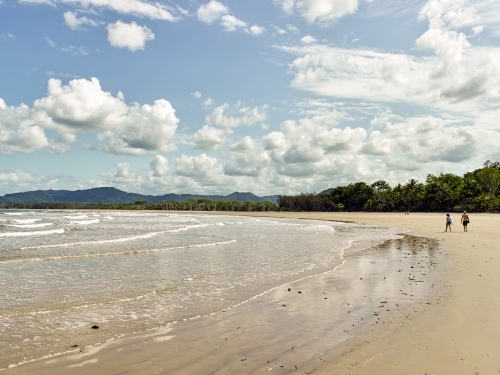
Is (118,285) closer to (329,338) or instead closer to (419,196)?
(329,338)

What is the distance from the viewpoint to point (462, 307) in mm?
8508

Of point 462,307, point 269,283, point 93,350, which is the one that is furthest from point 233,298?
point 462,307

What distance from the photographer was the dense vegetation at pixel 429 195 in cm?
8912

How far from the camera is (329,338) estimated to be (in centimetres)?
669

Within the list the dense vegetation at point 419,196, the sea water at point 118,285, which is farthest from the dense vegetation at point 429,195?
the sea water at point 118,285

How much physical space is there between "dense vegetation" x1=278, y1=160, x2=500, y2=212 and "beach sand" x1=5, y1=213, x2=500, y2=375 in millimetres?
82626

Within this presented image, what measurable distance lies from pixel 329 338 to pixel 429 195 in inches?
3937

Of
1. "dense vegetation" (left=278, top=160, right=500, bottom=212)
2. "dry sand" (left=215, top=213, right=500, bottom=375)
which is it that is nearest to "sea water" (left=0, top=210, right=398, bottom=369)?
"dry sand" (left=215, top=213, right=500, bottom=375)

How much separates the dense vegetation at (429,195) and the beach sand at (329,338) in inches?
3253

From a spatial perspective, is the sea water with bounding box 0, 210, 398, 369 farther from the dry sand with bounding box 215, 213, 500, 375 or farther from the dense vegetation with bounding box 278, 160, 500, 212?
the dense vegetation with bounding box 278, 160, 500, 212

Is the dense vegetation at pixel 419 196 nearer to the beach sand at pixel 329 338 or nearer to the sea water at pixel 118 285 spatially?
the sea water at pixel 118 285

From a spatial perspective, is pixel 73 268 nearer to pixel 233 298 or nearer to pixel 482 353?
pixel 233 298

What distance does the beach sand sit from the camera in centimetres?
548

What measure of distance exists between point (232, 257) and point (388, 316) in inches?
448
